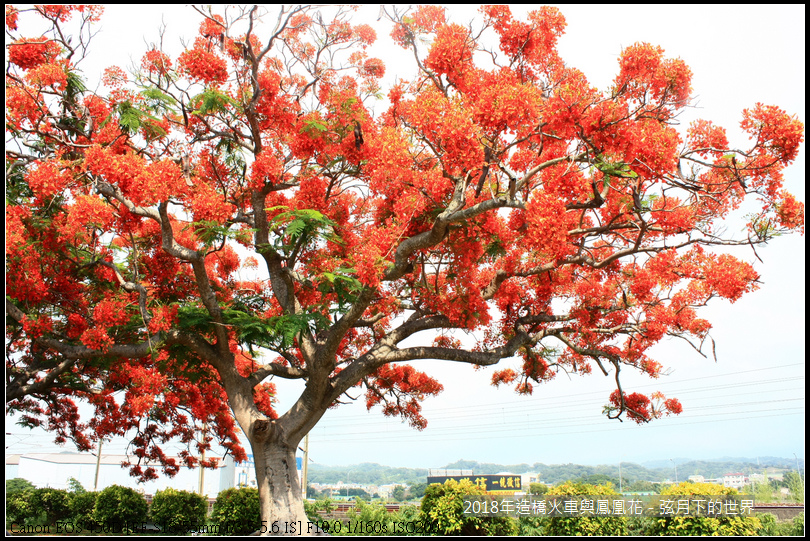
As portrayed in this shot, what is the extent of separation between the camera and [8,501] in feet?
49.7

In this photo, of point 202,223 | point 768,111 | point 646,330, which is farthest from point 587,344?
point 202,223

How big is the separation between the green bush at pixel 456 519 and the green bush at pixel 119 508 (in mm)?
8588

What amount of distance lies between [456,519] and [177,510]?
8065 mm

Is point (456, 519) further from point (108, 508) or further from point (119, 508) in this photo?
point (108, 508)

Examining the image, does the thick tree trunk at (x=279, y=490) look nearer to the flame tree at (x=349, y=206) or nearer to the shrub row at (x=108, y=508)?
the flame tree at (x=349, y=206)

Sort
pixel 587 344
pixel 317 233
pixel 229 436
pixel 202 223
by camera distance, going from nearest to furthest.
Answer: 1. pixel 202 223
2. pixel 317 233
3. pixel 587 344
4. pixel 229 436

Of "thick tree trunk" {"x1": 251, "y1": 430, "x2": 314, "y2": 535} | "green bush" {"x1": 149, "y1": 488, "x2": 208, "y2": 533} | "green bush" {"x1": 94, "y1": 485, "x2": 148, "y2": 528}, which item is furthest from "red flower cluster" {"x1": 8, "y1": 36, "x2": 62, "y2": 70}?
"green bush" {"x1": 94, "y1": 485, "x2": 148, "y2": 528}

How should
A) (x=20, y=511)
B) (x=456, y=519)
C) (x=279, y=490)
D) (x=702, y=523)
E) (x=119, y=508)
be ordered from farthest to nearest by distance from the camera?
(x=20, y=511) < (x=119, y=508) < (x=456, y=519) < (x=279, y=490) < (x=702, y=523)

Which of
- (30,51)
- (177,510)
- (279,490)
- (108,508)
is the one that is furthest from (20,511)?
(30,51)

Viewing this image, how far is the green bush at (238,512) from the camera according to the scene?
40.6 feet

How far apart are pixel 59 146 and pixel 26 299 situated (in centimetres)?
254

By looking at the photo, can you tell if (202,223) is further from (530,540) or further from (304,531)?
(530,540)

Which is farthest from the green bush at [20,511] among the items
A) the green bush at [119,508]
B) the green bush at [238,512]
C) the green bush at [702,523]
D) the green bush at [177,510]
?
the green bush at [702,523]

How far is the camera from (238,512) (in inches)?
490
